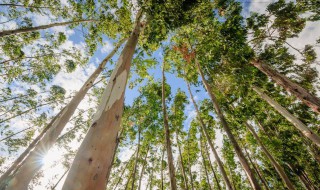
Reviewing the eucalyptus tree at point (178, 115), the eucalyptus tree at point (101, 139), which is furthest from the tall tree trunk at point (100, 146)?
the eucalyptus tree at point (178, 115)

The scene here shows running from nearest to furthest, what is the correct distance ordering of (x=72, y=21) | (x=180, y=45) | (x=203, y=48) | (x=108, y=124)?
(x=108, y=124) → (x=203, y=48) → (x=72, y=21) → (x=180, y=45)

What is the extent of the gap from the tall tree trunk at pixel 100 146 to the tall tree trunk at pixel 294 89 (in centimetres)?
825

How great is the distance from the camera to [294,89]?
7.99 meters

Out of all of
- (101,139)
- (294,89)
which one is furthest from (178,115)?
(101,139)

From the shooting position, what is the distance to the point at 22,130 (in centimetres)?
1558

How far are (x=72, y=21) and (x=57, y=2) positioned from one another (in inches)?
65.8

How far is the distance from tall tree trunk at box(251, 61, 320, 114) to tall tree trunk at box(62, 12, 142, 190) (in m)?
8.25

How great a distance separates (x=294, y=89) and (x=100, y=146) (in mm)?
9155

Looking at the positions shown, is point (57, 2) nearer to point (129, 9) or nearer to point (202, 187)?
point (129, 9)

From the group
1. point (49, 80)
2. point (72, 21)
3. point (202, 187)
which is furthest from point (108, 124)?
point (202, 187)

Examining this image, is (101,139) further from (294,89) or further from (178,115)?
(178,115)

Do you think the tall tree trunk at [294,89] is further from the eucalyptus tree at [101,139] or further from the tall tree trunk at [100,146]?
the tall tree trunk at [100,146]

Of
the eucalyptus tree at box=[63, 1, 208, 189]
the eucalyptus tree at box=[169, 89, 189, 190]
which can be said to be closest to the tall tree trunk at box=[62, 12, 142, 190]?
the eucalyptus tree at box=[63, 1, 208, 189]

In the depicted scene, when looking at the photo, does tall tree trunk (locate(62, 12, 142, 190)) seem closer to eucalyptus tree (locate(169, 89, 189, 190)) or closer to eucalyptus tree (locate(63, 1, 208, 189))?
eucalyptus tree (locate(63, 1, 208, 189))
